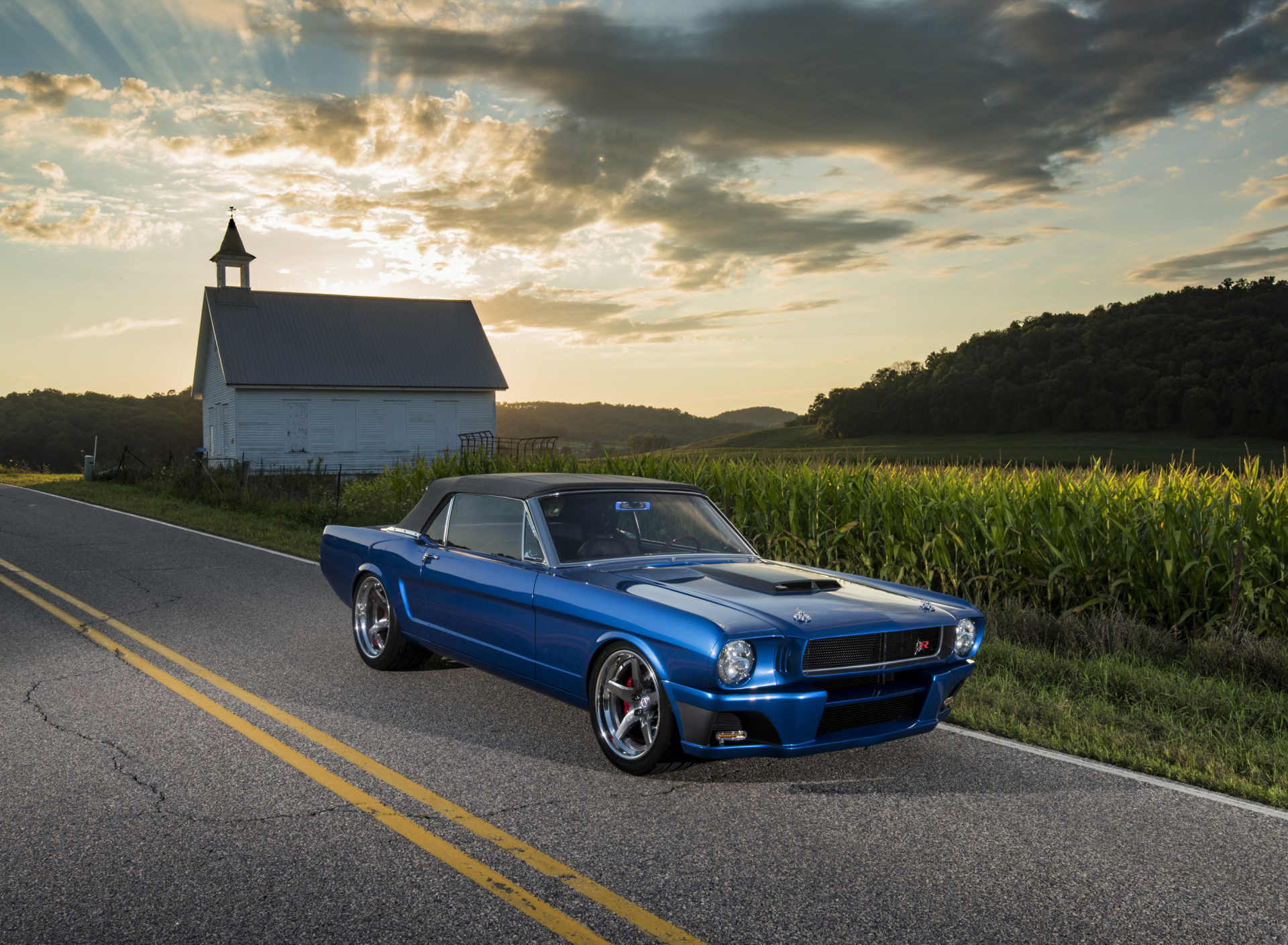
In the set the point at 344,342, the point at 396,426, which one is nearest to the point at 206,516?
the point at 396,426

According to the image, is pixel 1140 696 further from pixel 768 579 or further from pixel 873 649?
pixel 768 579

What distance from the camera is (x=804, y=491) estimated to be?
12188 millimetres

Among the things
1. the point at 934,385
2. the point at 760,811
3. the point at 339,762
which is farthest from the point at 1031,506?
the point at 934,385

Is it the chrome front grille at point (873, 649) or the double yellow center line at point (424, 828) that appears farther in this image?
the chrome front grille at point (873, 649)

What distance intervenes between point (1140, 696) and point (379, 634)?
5.22 metres

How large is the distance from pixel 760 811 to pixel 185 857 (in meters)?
2.35

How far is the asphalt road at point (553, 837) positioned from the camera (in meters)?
3.34

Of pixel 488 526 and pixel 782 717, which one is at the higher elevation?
pixel 488 526

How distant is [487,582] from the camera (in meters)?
5.89

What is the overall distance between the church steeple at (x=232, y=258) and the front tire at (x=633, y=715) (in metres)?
41.6

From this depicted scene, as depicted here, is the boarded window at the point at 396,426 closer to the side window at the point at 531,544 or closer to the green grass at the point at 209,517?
the green grass at the point at 209,517

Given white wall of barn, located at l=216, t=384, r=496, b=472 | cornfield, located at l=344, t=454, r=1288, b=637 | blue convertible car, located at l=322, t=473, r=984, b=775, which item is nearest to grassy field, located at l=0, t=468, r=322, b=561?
white wall of barn, located at l=216, t=384, r=496, b=472

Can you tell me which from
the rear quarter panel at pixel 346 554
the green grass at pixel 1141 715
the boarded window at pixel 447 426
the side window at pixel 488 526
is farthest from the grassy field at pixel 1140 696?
the boarded window at pixel 447 426

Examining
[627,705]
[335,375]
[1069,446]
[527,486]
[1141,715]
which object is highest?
[335,375]
